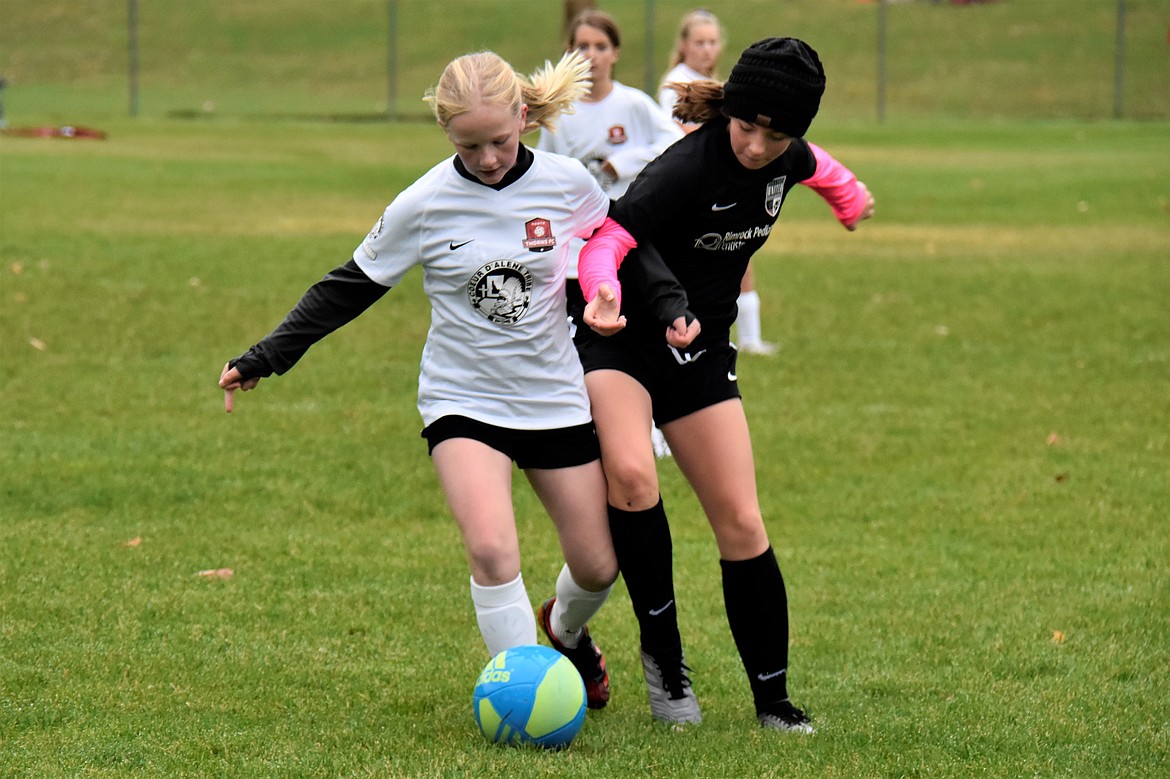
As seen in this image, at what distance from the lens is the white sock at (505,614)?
4926 mm

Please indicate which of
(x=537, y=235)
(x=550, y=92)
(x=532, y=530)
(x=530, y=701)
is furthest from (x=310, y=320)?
(x=532, y=530)

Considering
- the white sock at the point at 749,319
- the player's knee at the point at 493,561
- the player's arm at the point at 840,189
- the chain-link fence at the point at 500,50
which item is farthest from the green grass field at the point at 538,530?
the chain-link fence at the point at 500,50

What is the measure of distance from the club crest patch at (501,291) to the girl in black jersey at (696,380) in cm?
20

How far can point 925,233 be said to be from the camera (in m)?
19.0

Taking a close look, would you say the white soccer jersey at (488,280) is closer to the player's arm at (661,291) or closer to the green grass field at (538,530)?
the player's arm at (661,291)

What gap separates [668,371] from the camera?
5172mm

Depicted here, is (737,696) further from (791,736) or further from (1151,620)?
(1151,620)

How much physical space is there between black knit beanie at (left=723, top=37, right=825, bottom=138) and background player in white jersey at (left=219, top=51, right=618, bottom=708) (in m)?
0.58

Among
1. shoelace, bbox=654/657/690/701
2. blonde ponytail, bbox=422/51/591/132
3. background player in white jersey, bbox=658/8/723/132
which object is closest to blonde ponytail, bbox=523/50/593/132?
blonde ponytail, bbox=422/51/591/132

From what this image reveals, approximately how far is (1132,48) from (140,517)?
133 ft

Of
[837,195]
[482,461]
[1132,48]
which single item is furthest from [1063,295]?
[1132,48]

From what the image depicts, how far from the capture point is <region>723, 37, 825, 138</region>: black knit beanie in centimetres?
480

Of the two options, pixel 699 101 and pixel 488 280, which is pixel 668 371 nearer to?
pixel 488 280

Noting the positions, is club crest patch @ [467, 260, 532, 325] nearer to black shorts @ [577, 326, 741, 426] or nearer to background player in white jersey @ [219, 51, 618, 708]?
background player in white jersey @ [219, 51, 618, 708]
